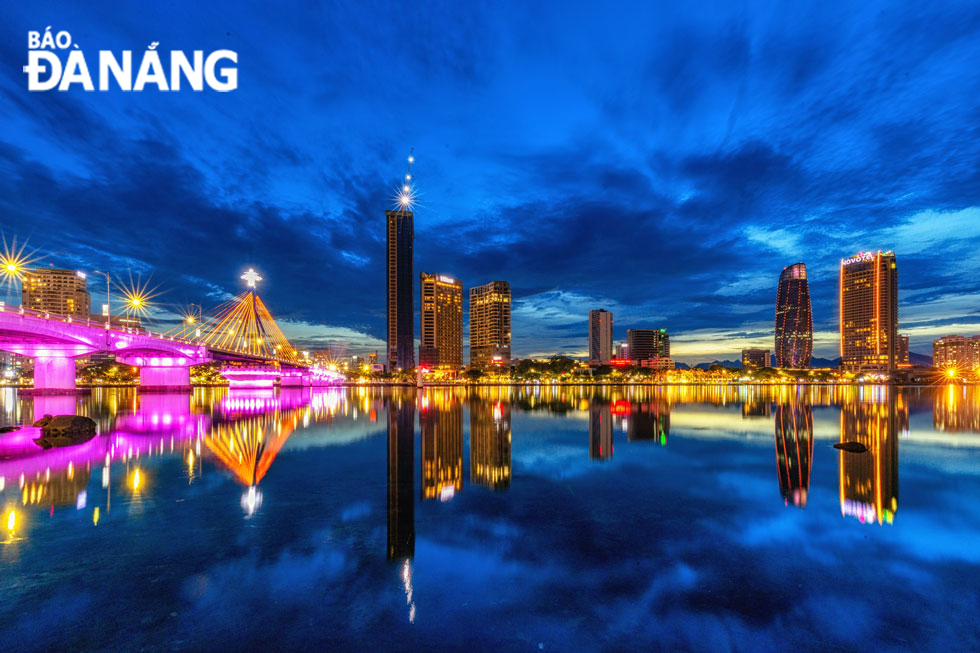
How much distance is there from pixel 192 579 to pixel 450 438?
22.9m

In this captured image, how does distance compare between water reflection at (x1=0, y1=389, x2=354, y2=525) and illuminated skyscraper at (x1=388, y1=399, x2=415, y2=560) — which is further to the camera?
water reflection at (x1=0, y1=389, x2=354, y2=525)

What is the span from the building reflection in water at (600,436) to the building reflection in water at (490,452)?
5.53m

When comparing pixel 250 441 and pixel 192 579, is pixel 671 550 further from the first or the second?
pixel 250 441

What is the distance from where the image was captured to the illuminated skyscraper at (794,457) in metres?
19.6

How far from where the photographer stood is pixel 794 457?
27359 millimetres

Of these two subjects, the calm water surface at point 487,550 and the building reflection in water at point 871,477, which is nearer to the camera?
the calm water surface at point 487,550

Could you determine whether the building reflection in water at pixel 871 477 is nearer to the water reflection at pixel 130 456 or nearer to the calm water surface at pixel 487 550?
the calm water surface at pixel 487 550

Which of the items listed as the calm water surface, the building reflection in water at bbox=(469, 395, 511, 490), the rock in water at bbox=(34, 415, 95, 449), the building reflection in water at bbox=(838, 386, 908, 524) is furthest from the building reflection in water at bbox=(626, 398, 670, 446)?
the rock in water at bbox=(34, 415, 95, 449)

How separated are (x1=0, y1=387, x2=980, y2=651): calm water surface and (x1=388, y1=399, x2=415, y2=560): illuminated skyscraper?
14cm

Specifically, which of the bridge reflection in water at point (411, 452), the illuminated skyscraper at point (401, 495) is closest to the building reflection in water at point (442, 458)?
the bridge reflection in water at point (411, 452)

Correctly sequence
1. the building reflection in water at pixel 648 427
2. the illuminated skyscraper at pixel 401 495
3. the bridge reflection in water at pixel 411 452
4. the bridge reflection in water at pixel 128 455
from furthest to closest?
1. the building reflection in water at pixel 648 427
2. the bridge reflection in water at pixel 128 455
3. the bridge reflection in water at pixel 411 452
4. the illuminated skyscraper at pixel 401 495

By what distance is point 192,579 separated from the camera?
11.0m

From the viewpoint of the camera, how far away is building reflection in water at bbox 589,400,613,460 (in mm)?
28203

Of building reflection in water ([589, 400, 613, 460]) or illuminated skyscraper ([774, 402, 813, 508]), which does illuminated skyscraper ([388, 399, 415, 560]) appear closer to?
building reflection in water ([589, 400, 613, 460])
